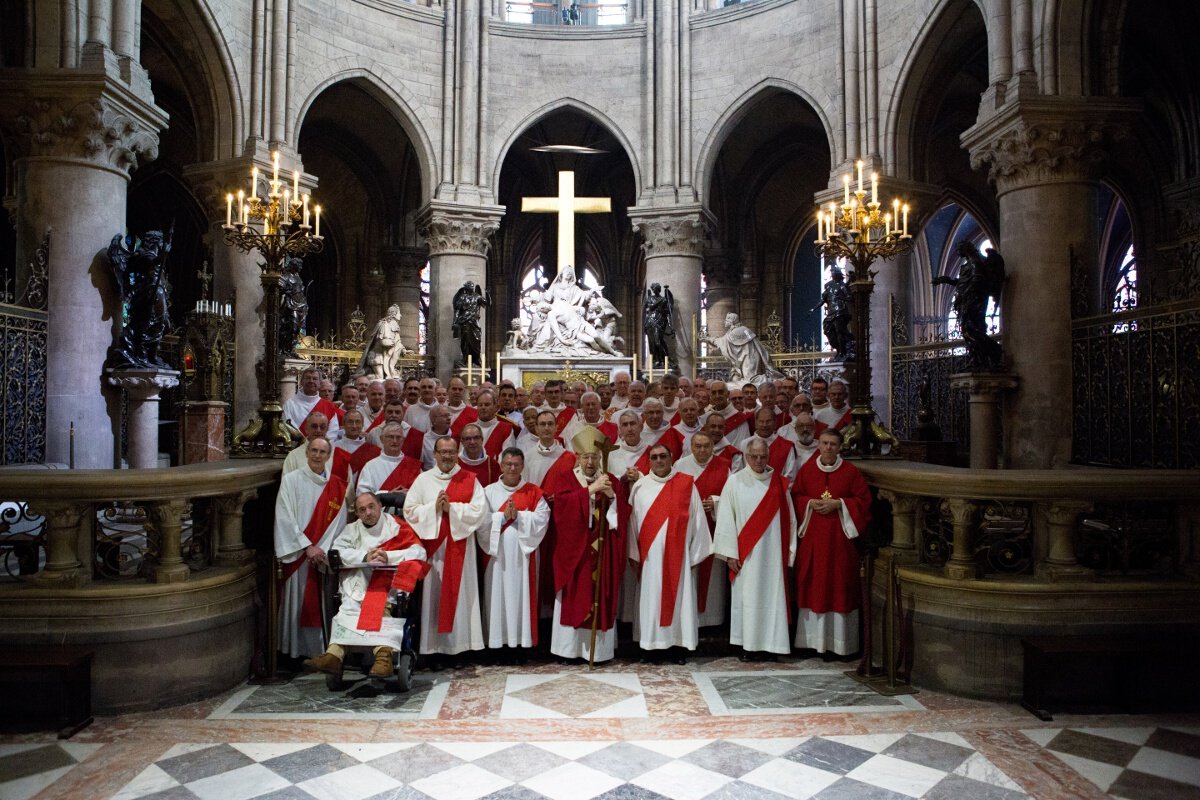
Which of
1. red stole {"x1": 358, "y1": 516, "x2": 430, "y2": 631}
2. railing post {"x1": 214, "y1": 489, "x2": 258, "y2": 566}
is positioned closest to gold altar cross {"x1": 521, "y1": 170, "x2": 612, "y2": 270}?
railing post {"x1": 214, "y1": 489, "x2": 258, "y2": 566}

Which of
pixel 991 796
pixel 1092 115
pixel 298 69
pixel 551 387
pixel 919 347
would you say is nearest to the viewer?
pixel 991 796

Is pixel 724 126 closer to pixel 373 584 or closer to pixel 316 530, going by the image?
pixel 316 530

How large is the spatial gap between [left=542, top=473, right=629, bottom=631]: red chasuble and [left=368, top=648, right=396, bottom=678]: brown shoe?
133 cm

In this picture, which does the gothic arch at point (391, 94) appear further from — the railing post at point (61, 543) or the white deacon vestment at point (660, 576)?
the white deacon vestment at point (660, 576)

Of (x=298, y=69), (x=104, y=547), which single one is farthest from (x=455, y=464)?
(x=298, y=69)

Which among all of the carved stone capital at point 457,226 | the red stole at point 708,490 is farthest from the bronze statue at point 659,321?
the red stole at point 708,490

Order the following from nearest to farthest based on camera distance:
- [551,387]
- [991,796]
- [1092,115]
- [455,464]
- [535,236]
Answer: [991,796], [455,464], [551,387], [1092,115], [535,236]

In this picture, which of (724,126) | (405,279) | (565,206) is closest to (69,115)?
(565,206)

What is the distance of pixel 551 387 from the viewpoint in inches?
349

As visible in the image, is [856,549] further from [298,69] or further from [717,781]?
[298,69]

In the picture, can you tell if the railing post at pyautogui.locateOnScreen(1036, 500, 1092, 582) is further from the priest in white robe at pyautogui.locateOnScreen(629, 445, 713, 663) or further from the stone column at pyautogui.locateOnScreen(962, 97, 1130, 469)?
the stone column at pyautogui.locateOnScreen(962, 97, 1130, 469)

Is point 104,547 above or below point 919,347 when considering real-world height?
below

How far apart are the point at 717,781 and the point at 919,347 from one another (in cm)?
980

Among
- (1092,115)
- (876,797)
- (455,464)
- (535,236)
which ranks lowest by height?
(876,797)
